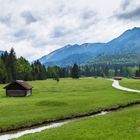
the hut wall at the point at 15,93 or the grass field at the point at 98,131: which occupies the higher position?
the hut wall at the point at 15,93

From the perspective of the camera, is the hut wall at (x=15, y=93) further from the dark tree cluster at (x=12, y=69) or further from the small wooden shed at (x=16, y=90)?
the dark tree cluster at (x=12, y=69)

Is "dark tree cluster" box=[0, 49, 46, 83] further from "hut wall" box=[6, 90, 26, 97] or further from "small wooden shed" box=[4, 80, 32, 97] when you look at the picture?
"hut wall" box=[6, 90, 26, 97]

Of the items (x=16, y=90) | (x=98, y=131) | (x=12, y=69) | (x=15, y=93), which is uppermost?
(x=12, y=69)

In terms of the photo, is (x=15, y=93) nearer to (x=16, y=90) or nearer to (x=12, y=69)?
(x=16, y=90)

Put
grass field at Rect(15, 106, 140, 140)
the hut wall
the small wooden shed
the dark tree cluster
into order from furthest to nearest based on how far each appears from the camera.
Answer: the dark tree cluster
the hut wall
the small wooden shed
grass field at Rect(15, 106, 140, 140)

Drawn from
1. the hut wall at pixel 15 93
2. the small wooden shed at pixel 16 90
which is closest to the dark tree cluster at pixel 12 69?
the small wooden shed at pixel 16 90

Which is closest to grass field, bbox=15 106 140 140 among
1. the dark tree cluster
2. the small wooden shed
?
the small wooden shed

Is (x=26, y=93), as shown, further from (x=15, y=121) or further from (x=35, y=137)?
(x=35, y=137)

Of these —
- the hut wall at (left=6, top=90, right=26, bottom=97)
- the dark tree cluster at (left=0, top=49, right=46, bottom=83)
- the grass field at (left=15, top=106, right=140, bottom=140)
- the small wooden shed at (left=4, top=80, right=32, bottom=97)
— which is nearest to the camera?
the grass field at (left=15, top=106, right=140, bottom=140)

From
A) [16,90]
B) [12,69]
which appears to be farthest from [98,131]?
[12,69]

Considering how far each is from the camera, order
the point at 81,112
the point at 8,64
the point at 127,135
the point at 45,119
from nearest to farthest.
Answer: the point at 127,135, the point at 45,119, the point at 81,112, the point at 8,64

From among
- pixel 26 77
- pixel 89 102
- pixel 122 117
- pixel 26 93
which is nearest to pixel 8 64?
pixel 26 77

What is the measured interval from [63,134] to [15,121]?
43.5 feet

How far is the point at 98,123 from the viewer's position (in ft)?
152
